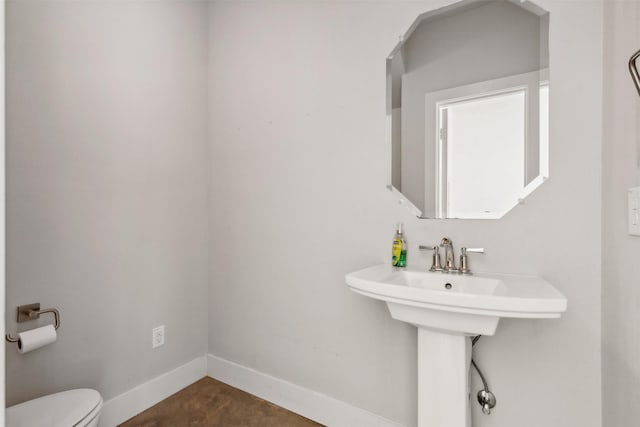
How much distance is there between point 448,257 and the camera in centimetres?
137

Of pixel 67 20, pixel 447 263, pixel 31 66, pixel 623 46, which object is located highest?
pixel 67 20

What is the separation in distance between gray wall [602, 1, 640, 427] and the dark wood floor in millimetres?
1230

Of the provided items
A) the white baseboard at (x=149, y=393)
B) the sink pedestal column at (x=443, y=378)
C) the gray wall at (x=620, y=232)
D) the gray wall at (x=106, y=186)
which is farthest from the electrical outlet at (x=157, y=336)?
the gray wall at (x=620, y=232)

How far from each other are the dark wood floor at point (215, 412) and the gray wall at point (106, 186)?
0.59 ft

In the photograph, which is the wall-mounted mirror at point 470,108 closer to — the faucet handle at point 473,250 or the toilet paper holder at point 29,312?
the faucet handle at point 473,250

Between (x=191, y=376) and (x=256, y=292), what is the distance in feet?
2.16

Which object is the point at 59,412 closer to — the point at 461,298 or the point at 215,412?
the point at 215,412

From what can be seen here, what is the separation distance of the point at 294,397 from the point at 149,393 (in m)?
0.76

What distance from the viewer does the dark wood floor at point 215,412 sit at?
5.52 ft

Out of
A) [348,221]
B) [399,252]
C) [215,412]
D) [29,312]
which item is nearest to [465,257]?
[399,252]

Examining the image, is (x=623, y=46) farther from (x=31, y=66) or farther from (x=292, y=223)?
(x=31, y=66)

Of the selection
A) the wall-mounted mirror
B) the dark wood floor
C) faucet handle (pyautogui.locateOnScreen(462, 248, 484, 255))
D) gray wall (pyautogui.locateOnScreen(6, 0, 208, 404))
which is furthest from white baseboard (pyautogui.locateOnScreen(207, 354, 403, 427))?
the wall-mounted mirror

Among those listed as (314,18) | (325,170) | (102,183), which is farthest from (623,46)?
(102,183)

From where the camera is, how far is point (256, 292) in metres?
1.97
